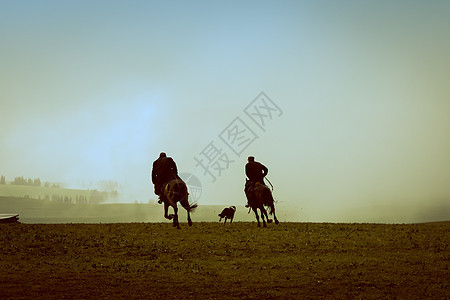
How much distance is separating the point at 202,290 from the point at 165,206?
45.0 feet

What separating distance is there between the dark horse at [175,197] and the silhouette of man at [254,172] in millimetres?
4128

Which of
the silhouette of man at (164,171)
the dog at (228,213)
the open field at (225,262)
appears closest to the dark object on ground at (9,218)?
the open field at (225,262)

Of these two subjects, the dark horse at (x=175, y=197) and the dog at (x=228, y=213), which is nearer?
the dark horse at (x=175, y=197)

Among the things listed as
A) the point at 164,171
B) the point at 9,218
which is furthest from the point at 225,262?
the point at 9,218

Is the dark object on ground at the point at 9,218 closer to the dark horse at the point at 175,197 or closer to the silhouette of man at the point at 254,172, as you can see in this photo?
the dark horse at the point at 175,197

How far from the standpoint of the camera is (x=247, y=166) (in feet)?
100

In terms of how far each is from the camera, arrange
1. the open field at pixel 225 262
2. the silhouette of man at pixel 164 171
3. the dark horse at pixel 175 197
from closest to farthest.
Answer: the open field at pixel 225 262 → the dark horse at pixel 175 197 → the silhouette of man at pixel 164 171

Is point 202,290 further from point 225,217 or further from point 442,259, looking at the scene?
point 225,217

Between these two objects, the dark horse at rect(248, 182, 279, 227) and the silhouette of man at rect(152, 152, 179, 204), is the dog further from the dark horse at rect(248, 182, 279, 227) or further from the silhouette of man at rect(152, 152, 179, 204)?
the silhouette of man at rect(152, 152, 179, 204)

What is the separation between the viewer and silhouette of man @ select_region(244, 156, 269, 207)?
30.5 metres

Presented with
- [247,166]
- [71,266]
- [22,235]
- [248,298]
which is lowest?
[248,298]

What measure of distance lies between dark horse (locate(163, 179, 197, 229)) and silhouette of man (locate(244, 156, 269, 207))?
4128 millimetres

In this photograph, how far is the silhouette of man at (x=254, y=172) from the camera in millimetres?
30469

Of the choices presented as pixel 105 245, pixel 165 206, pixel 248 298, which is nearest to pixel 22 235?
pixel 105 245
